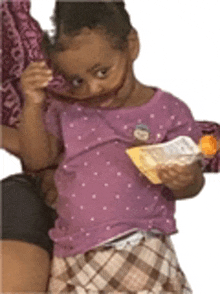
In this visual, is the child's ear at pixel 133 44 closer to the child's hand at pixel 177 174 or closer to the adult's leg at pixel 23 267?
the child's hand at pixel 177 174

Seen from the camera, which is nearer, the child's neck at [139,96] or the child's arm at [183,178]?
the child's arm at [183,178]

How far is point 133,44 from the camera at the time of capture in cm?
85

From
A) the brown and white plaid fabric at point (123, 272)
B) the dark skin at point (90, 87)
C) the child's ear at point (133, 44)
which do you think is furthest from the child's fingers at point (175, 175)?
the child's ear at point (133, 44)

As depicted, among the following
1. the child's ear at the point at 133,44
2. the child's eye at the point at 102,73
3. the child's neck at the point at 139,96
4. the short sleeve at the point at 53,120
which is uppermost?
the child's ear at the point at 133,44

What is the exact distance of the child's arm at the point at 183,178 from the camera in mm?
731

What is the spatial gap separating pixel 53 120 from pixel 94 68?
0.43 ft

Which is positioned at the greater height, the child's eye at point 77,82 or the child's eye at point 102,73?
the child's eye at point 102,73

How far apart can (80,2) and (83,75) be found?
0.11m

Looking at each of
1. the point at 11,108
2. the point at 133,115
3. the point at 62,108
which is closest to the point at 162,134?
the point at 133,115

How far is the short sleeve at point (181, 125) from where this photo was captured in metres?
0.84

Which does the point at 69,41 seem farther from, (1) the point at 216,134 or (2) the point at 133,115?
(1) the point at 216,134

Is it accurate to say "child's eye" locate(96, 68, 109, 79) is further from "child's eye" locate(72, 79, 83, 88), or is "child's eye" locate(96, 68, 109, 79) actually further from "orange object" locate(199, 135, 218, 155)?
"orange object" locate(199, 135, 218, 155)

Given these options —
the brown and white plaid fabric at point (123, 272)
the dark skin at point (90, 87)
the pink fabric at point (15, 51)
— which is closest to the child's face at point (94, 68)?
the dark skin at point (90, 87)

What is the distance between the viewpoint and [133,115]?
0.83 metres
